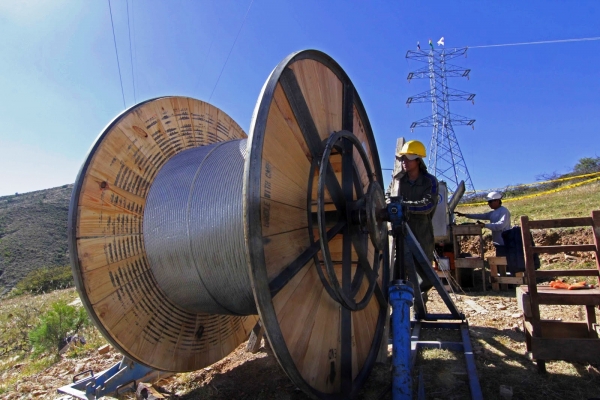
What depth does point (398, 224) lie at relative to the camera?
3725mm

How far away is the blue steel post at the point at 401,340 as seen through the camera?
3062mm

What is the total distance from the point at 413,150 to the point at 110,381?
3853mm

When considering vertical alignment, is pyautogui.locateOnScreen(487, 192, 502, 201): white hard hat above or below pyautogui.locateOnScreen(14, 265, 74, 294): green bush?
above

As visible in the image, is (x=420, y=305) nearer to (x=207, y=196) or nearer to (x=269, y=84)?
(x=207, y=196)

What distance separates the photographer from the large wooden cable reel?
9.31ft

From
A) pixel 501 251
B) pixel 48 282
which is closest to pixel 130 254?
pixel 501 251

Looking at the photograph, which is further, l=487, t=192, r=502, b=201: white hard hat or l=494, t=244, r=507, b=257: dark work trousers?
l=494, t=244, r=507, b=257: dark work trousers

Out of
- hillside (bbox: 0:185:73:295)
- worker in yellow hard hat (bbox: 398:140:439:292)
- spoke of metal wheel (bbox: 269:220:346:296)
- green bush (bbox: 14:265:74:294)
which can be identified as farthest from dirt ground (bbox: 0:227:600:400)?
hillside (bbox: 0:185:73:295)

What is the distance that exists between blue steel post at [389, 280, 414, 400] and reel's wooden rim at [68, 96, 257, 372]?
2.00m

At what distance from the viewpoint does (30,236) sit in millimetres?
37031

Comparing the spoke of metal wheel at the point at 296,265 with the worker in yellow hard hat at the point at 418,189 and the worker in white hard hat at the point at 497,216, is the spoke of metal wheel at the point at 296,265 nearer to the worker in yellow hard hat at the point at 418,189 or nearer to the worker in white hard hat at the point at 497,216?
the worker in yellow hard hat at the point at 418,189

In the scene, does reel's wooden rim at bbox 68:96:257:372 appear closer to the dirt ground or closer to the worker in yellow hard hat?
the dirt ground

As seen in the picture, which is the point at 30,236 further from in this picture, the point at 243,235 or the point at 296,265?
the point at 296,265

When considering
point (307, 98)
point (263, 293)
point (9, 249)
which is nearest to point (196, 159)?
point (307, 98)
